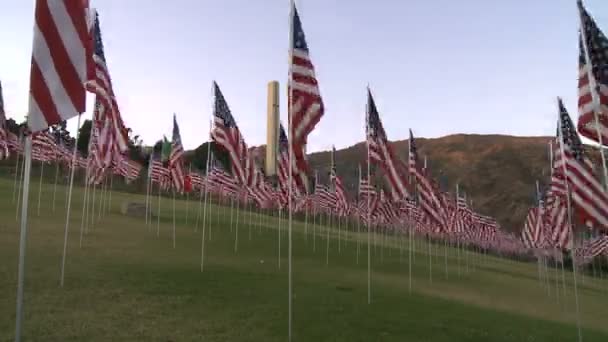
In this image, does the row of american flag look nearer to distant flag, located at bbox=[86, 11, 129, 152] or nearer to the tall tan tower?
distant flag, located at bbox=[86, 11, 129, 152]

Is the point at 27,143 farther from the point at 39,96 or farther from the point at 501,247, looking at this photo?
the point at 501,247

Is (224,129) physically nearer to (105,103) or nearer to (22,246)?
(105,103)

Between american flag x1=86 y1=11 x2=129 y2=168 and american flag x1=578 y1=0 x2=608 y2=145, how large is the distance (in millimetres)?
13479

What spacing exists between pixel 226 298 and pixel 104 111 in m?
7.77

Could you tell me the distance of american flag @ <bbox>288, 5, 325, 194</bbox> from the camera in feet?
42.6

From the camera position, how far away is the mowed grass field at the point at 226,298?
1159 cm

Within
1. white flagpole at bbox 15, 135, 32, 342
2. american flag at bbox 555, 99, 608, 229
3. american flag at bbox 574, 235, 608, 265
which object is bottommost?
american flag at bbox 574, 235, 608, 265

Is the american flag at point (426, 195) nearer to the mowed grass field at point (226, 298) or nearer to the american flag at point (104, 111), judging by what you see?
the mowed grass field at point (226, 298)

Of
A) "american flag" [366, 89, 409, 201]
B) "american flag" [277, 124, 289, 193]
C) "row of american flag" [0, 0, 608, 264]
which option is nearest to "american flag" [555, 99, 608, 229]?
"row of american flag" [0, 0, 608, 264]

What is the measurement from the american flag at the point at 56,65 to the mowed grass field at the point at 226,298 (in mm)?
5099

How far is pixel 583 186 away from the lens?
1402cm

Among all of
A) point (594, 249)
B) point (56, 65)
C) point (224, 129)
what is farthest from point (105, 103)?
point (594, 249)

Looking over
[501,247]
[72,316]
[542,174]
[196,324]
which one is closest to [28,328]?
[72,316]

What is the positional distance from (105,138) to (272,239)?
63.0 feet
